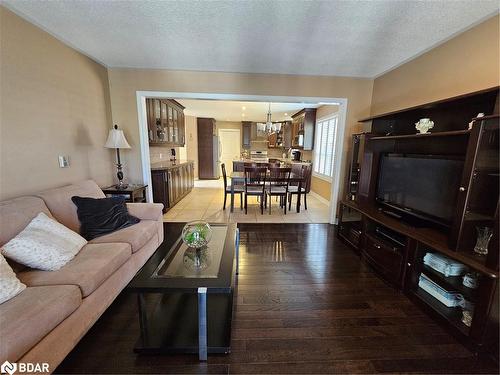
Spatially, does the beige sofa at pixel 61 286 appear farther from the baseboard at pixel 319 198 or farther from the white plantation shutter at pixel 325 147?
the white plantation shutter at pixel 325 147

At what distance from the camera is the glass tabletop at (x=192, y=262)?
145 cm

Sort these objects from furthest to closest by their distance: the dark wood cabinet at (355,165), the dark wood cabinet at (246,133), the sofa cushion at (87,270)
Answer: the dark wood cabinet at (246,133) → the dark wood cabinet at (355,165) → the sofa cushion at (87,270)

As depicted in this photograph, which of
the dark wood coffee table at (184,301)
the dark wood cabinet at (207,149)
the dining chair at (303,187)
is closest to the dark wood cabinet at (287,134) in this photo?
the dining chair at (303,187)

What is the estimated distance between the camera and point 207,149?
27.2ft

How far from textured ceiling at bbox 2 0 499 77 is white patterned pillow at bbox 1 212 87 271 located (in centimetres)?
190

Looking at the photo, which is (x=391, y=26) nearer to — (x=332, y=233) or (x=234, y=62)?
(x=234, y=62)

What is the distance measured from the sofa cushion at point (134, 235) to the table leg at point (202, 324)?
1072 mm

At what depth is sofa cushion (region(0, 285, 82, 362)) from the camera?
0.96 metres

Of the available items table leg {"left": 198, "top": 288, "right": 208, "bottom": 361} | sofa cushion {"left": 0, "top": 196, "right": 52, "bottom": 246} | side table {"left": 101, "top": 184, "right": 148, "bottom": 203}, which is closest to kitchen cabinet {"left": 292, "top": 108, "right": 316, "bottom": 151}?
side table {"left": 101, "top": 184, "right": 148, "bottom": 203}

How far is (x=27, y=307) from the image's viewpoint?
1.09 m

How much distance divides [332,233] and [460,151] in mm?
1886

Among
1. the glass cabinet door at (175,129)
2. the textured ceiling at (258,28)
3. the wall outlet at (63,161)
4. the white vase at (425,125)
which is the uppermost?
the textured ceiling at (258,28)

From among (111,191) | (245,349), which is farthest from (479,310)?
(111,191)

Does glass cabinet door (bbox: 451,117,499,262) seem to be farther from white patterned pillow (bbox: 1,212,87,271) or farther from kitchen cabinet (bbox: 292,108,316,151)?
kitchen cabinet (bbox: 292,108,316,151)
